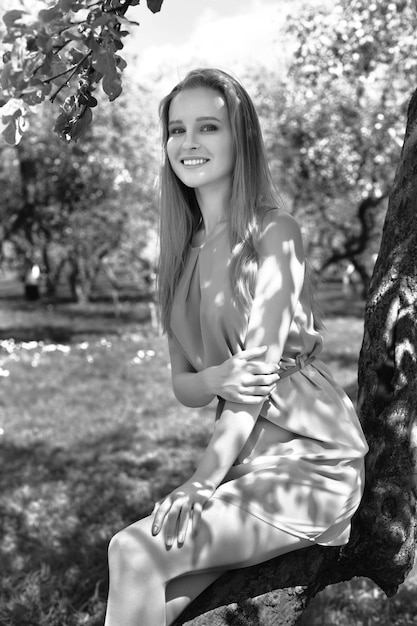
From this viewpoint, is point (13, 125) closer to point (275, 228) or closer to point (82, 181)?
point (275, 228)

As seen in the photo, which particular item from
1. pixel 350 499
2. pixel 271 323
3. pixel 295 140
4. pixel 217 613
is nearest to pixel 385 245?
pixel 271 323

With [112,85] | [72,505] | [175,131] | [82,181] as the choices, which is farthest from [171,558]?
[82,181]

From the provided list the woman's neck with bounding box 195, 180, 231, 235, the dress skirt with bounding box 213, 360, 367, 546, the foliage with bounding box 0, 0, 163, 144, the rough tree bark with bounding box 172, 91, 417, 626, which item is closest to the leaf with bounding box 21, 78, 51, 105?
the foliage with bounding box 0, 0, 163, 144

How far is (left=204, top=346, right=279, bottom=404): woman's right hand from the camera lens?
2.56m

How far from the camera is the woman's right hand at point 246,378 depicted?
2.56 m

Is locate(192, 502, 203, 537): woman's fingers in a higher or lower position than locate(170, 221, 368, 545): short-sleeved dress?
lower

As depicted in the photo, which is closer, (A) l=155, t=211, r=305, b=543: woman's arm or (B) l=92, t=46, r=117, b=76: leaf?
(B) l=92, t=46, r=117, b=76: leaf

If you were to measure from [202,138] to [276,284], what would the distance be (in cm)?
60

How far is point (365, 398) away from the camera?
319cm

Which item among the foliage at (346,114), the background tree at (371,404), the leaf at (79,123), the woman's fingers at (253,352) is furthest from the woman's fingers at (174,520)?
the foliage at (346,114)

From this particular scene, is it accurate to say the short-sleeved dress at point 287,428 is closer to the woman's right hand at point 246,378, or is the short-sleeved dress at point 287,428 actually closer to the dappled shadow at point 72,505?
the woman's right hand at point 246,378

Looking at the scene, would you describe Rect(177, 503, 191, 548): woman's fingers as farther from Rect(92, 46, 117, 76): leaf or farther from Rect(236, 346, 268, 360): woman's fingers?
Rect(92, 46, 117, 76): leaf

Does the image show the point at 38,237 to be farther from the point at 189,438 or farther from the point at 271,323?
the point at 271,323

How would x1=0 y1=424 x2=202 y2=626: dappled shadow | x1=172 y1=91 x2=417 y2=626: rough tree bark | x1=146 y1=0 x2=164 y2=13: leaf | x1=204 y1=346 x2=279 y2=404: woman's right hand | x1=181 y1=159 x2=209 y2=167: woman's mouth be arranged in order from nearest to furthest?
x1=146 y1=0 x2=164 y2=13: leaf, x1=204 y1=346 x2=279 y2=404: woman's right hand, x1=181 y1=159 x2=209 y2=167: woman's mouth, x1=172 y1=91 x2=417 y2=626: rough tree bark, x1=0 y1=424 x2=202 y2=626: dappled shadow
